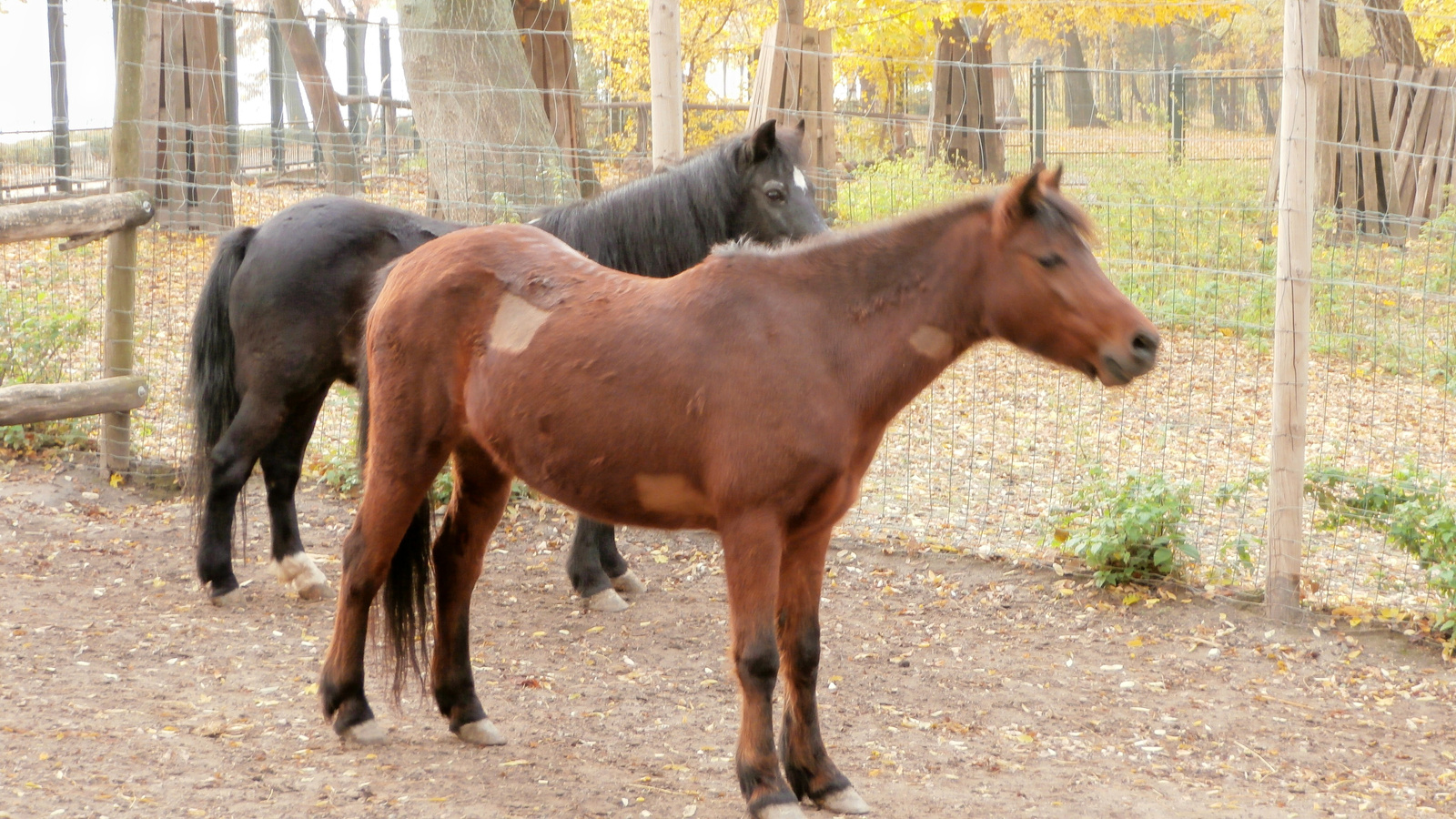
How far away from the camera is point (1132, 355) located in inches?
110

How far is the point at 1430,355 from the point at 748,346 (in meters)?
6.87

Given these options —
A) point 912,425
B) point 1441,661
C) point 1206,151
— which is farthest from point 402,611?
point 1206,151

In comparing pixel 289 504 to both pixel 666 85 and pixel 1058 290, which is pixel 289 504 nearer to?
pixel 666 85

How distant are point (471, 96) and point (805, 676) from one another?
18.8 ft

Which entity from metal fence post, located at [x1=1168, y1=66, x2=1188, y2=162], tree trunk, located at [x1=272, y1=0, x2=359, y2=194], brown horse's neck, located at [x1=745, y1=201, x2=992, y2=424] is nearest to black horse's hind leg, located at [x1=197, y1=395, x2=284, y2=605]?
brown horse's neck, located at [x1=745, y1=201, x2=992, y2=424]

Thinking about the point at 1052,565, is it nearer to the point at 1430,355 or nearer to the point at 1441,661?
the point at 1441,661

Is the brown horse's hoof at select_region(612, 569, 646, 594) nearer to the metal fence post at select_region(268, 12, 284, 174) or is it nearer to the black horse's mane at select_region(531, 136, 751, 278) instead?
the black horse's mane at select_region(531, 136, 751, 278)

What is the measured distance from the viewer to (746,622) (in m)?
2.99

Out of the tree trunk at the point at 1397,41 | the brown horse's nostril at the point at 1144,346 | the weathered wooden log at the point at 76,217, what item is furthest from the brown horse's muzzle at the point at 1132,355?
the tree trunk at the point at 1397,41

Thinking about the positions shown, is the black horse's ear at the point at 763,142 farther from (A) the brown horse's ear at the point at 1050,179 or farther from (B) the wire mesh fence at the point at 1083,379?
(A) the brown horse's ear at the point at 1050,179

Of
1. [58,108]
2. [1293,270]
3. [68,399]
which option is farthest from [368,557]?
[58,108]

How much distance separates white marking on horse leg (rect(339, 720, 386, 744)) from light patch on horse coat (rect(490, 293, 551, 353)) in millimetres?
1237

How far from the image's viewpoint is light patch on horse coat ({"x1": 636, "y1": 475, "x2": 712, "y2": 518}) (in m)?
3.08

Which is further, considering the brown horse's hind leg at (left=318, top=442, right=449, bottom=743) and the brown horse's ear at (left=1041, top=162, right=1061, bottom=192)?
the brown horse's hind leg at (left=318, top=442, right=449, bottom=743)
